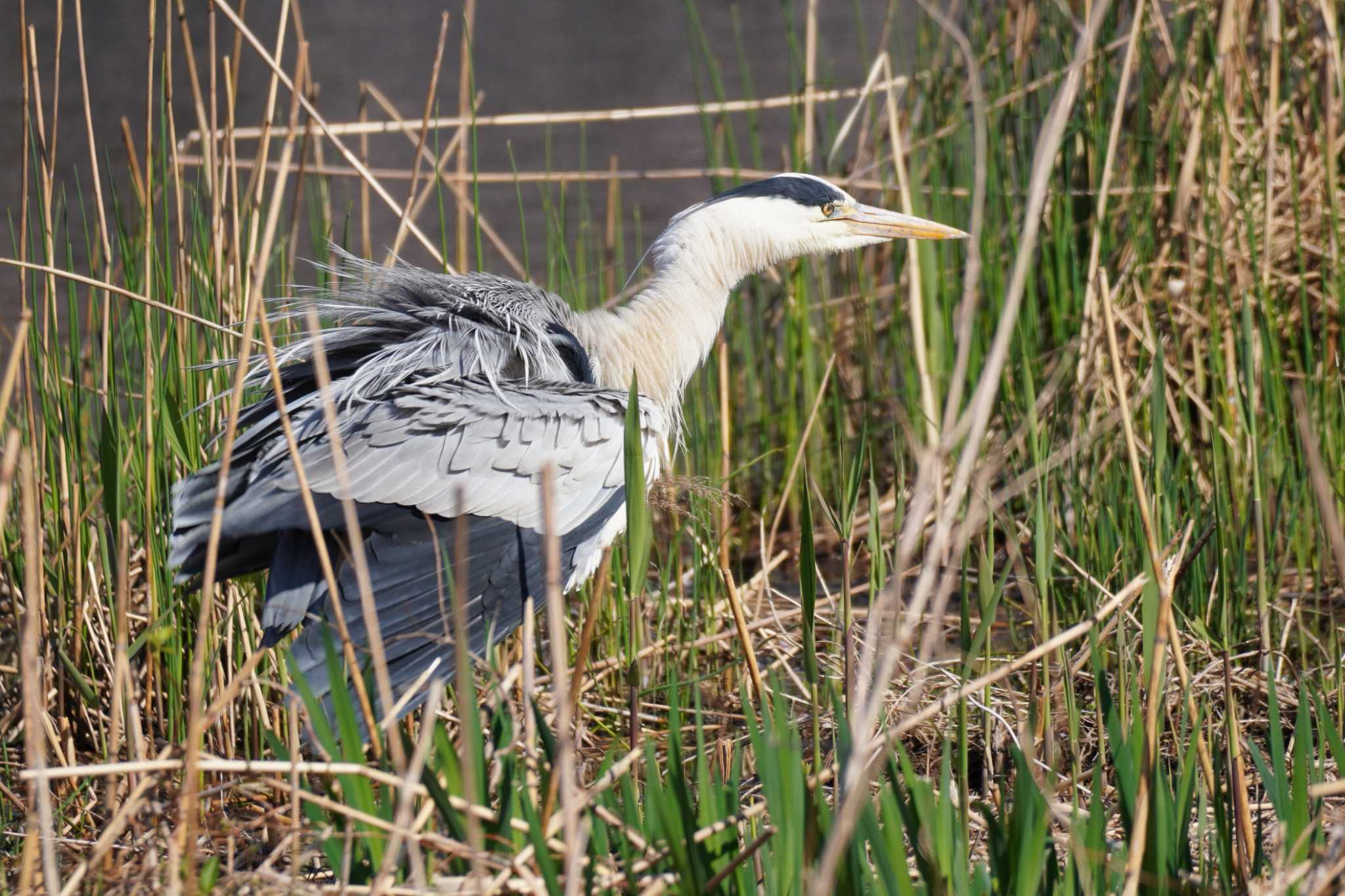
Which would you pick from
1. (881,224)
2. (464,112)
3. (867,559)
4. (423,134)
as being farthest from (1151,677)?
(867,559)

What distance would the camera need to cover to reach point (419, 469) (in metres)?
2.38

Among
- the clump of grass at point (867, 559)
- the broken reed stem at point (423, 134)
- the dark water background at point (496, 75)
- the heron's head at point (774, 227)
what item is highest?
the dark water background at point (496, 75)

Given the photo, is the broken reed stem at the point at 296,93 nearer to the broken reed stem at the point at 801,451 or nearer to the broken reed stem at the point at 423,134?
the broken reed stem at the point at 423,134

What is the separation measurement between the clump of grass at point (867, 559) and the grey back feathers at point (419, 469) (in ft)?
0.50

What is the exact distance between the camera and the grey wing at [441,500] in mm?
2209

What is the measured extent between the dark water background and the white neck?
90.0 inches

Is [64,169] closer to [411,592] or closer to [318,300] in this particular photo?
[318,300]

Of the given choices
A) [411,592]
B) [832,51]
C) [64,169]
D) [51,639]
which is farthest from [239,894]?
[832,51]

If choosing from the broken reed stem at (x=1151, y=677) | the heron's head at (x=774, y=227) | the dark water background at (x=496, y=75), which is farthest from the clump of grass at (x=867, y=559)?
the dark water background at (x=496, y=75)

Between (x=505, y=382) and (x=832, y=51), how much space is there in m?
9.24

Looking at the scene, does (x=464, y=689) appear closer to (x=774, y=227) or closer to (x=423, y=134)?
(x=423, y=134)

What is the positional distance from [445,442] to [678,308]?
0.79 meters

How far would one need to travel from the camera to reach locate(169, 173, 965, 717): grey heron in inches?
88.0

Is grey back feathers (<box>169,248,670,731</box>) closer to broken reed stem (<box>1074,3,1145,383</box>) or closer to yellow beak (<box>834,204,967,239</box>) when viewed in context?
yellow beak (<box>834,204,967,239</box>)
